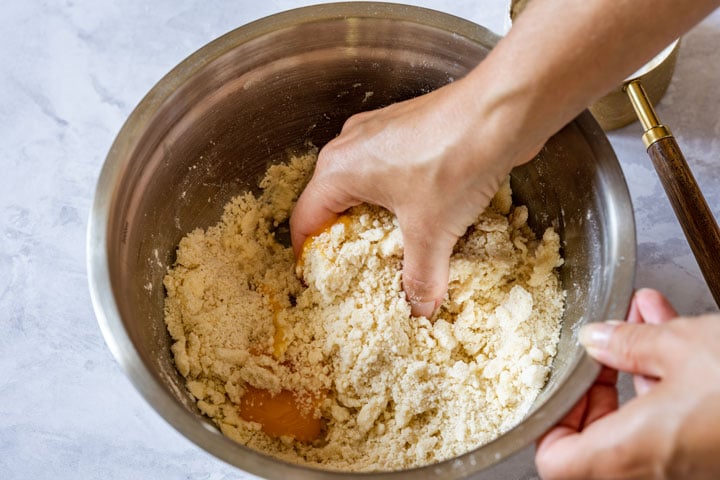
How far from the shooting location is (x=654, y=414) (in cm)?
72

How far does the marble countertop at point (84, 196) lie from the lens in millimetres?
1208

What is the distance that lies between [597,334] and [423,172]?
290 millimetres

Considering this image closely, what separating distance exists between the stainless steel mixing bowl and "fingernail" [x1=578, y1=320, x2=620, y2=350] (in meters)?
0.02

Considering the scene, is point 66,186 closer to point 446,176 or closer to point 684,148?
point 446,176

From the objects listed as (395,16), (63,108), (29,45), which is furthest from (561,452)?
(29,45)

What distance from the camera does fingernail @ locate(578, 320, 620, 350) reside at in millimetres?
845

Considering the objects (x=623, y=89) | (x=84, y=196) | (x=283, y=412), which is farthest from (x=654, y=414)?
(x=84, y=196)

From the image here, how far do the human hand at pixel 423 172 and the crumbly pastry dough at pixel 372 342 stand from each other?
0.17ft

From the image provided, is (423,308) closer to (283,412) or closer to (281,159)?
(283,412)

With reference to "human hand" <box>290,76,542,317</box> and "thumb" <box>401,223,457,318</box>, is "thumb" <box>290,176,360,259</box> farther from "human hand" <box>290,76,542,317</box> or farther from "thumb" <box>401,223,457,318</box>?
"thumb" <box>401,223,457,318</box>

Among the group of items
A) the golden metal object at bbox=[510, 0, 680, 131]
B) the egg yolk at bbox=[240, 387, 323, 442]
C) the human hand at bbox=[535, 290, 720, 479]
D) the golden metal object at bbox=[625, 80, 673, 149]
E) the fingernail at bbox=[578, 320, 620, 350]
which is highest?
the golden metal object at bbox=[510, 0, 680, 131]

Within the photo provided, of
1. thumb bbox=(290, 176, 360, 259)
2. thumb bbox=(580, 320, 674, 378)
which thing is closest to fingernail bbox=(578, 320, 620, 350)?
thumb bbox=(580, 320, 674, 378)

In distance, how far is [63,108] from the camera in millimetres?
1417

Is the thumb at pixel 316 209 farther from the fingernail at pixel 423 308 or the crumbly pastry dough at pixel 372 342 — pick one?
the fingernail at pixel 423 308
